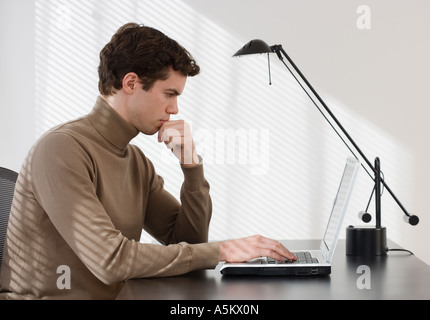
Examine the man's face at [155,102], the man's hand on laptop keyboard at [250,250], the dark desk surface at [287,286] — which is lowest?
the dark desk surface at [287,286]

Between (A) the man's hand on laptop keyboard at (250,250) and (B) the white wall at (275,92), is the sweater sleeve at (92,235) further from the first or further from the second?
(B) the white wall at (275,92)

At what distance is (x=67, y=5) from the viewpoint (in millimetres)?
3227

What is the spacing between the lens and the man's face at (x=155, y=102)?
156cm

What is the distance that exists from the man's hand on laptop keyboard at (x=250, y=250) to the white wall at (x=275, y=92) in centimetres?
183

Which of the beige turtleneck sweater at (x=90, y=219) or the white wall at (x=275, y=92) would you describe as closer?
the beige turtleneck sweater at (x=90, y=219)

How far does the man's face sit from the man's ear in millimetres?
11

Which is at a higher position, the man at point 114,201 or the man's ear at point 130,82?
the man's ear at point 130,82

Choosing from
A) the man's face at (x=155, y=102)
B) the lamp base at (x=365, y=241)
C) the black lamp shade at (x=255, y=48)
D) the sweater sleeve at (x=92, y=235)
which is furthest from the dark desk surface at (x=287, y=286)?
the black lamp shade at (x=255, y=48)

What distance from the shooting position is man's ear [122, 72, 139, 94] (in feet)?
5.04

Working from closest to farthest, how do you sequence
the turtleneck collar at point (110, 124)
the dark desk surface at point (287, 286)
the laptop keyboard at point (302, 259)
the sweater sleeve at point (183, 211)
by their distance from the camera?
the dark desk surface at point (287, 286) < the laptop keyboard at point (302, 259) < the turtleneck collar at point (110, 124) < the sweater sleeve at point (183, 211)

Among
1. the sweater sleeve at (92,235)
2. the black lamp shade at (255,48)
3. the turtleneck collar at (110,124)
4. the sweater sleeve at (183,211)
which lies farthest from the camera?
the black lamp shade at (255,48)

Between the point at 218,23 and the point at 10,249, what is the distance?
2.05m

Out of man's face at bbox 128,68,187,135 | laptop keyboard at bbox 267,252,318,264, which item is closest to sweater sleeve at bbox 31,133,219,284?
laptop keyboard at bbox 267,252,318,264

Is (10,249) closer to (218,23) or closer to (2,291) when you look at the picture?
(2,291)
